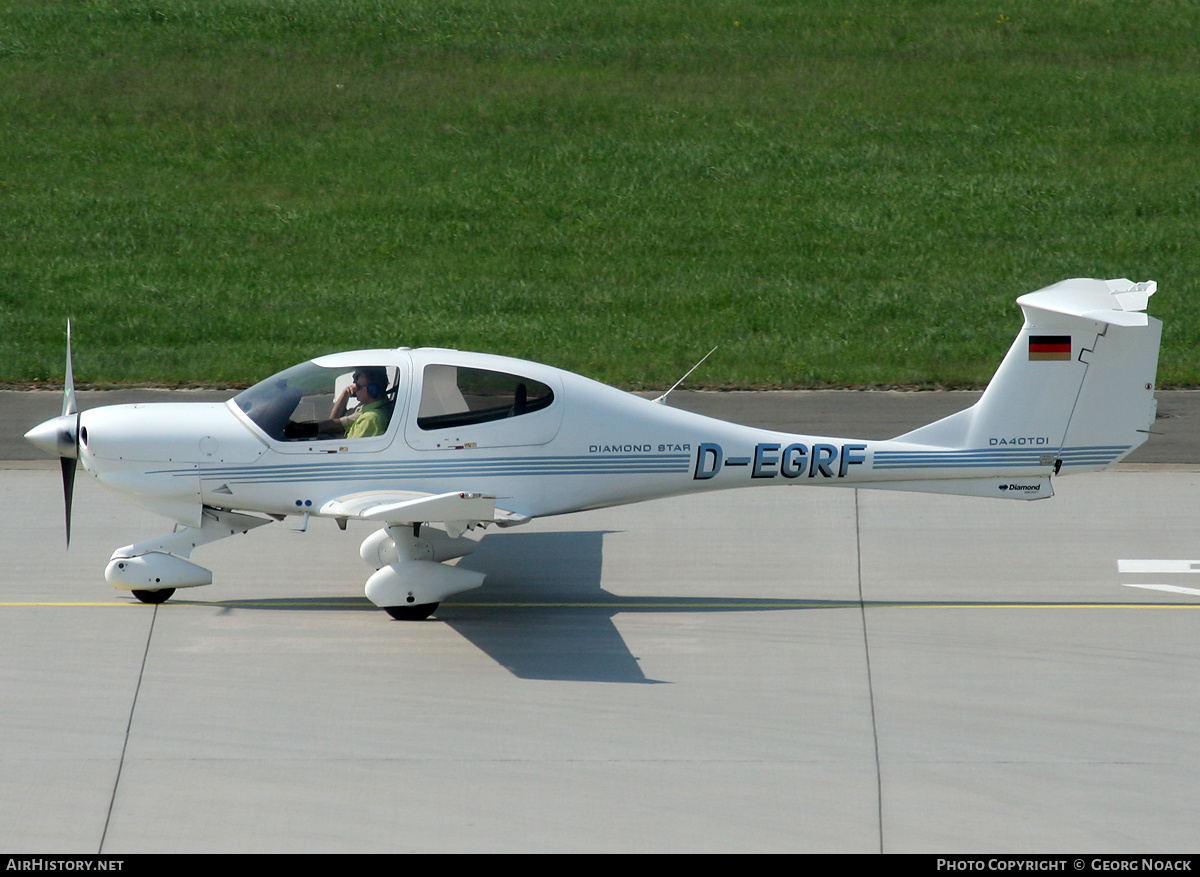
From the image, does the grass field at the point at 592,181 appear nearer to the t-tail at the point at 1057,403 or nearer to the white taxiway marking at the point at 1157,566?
the white taxiway marking at the point at 1157,566

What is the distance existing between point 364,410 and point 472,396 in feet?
2.67

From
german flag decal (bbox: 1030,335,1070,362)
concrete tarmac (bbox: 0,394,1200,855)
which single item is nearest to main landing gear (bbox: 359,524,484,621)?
concrete tarmac (bbox: 0,394,1200,855)

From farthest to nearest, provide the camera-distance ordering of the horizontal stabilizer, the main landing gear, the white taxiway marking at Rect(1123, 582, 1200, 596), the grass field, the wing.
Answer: the grass field < the white taxiway marking at Rect(1123, 582, 1200, 596) < the horizontal stabilizer < the main landing gear < the wing

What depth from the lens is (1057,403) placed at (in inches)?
428

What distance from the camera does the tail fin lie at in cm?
1068

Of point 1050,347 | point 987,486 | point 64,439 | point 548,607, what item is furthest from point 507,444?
point 1050,347

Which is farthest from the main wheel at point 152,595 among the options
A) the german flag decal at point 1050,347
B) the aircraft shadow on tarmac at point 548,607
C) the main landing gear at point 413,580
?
the german flag decal at point 1050,347

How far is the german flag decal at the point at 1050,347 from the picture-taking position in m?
10.8

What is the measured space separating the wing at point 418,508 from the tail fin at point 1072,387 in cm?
337

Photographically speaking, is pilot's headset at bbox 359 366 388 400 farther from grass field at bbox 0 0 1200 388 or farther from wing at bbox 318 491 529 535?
grass field at bbox 0 0 1200 388

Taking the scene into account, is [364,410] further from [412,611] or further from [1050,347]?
[1050,347]

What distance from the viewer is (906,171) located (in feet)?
81.1

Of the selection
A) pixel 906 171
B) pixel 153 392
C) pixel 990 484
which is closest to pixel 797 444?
pixel 990 484

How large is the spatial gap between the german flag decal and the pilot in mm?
4873
